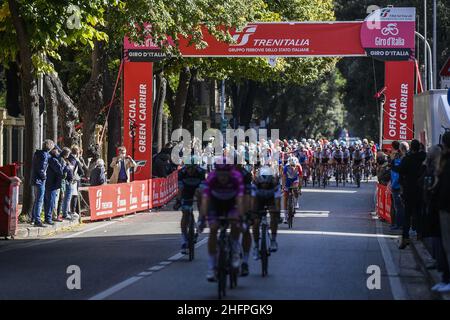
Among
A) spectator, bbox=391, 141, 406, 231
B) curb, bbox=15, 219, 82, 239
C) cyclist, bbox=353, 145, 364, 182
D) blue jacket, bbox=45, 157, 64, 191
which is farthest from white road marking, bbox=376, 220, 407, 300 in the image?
cyclist, bbox=353, 145, 364, 182

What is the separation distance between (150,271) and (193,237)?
171 centimetres

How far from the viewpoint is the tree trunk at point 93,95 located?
31.2 m

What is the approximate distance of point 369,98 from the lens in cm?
6538

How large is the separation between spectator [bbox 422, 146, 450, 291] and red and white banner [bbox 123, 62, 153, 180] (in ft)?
63.0

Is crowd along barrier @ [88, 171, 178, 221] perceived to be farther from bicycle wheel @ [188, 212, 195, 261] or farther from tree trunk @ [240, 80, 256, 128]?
tree trunk @ [240, 80, 256, 128]

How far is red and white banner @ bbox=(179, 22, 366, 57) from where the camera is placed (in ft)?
104

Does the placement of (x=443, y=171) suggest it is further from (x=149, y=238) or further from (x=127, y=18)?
(x=127, y=18)

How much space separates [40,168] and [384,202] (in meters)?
8.66

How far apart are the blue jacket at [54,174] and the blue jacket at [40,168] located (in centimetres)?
33

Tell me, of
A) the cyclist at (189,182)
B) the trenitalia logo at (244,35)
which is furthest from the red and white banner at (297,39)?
the cyclist at (189,182)

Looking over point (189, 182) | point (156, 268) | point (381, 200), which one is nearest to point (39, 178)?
point (189, 182)

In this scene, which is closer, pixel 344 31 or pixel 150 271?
pixel 150 271

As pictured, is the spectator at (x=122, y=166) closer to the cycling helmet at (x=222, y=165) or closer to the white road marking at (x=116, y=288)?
the white road marking at (x=116, y=288)

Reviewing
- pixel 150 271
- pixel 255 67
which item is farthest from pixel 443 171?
pixel 255 67
